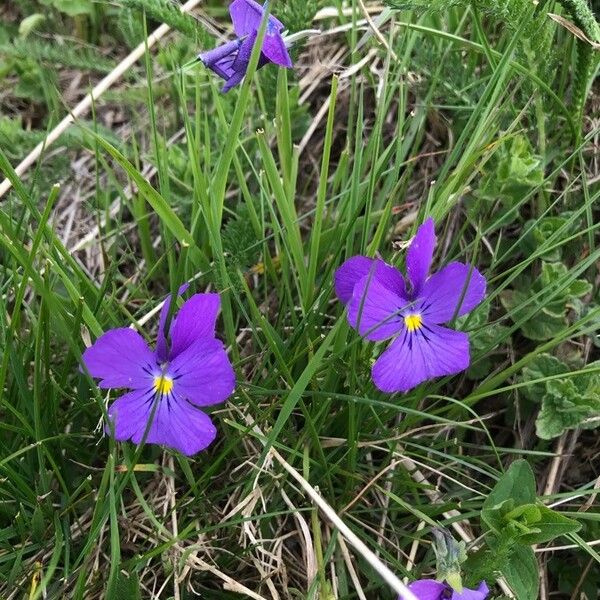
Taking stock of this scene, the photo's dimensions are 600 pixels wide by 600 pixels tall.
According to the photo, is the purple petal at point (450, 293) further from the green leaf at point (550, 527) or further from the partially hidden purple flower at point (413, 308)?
the green leaf at point (550, 527)

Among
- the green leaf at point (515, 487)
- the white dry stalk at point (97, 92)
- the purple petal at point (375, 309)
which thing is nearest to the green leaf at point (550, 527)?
the green leaf at point (515, 487)

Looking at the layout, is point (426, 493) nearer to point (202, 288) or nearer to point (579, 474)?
point (579, 474)

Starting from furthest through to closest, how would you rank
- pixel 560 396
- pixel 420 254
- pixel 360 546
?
pixel 560 396 → pixel 420 254 → pixel 360 546

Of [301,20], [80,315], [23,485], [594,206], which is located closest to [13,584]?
[23,485]

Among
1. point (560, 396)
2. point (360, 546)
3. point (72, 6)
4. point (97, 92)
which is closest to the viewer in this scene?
point (360, 546)

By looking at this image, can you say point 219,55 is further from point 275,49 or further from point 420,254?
point 420,254

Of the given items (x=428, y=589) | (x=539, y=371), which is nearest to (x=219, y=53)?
(x=539, y=371)
